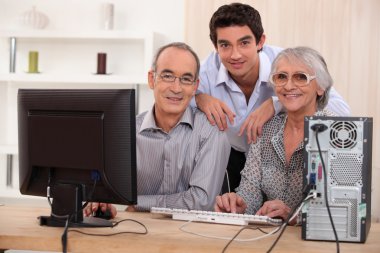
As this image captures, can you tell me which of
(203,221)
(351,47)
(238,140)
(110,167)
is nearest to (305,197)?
(203,221)

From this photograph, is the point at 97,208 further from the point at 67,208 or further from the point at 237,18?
the point at 237,18

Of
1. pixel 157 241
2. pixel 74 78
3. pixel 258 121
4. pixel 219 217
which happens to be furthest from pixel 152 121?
pixel 74 78

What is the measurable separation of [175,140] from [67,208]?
2.24 ft

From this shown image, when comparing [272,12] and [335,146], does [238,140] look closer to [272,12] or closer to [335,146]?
[335,146]

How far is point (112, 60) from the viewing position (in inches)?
188

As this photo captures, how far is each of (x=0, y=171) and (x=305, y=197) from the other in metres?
3.55

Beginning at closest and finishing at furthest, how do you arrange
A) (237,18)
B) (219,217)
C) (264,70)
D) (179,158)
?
(219,217), (179,158), (237,18), (264,70)

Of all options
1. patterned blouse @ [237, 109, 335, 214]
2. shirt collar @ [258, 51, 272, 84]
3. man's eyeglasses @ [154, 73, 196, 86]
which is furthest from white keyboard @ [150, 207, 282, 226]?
shirt collar @ [258, 51, 272, 84]

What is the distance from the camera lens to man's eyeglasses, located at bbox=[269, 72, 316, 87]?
7.83 ft

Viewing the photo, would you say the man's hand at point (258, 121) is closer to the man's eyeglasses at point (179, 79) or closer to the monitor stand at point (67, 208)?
the man's eyeglasses at point (179, 79)

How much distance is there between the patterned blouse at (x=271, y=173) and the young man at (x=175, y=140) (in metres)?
0.15

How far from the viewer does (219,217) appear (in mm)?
2104

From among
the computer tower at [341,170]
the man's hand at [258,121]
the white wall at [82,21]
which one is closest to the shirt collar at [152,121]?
the man's hand at [258,121]

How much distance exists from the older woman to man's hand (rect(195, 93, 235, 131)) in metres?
0.24
